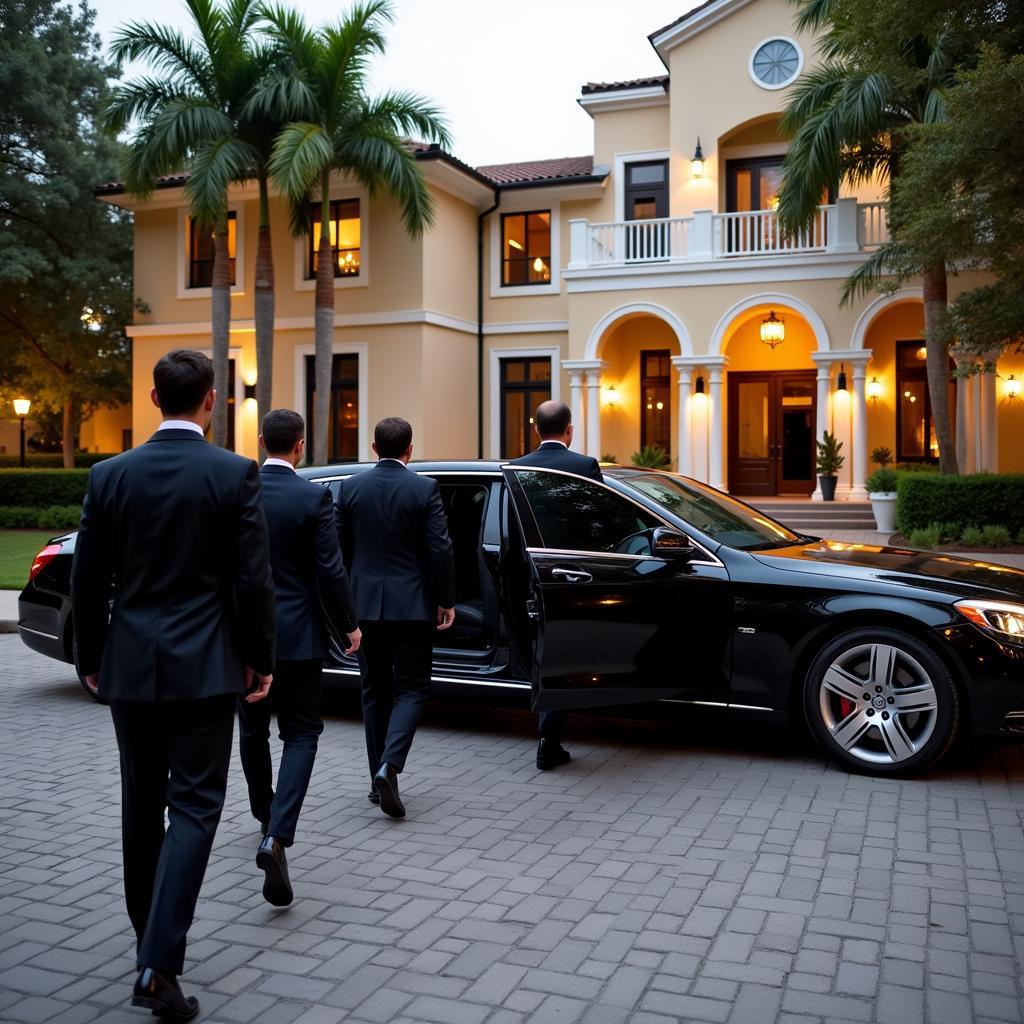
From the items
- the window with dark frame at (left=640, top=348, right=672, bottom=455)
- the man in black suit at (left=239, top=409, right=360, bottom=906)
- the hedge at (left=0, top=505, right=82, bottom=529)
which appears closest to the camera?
the man in black suit at (left=239, top=409, right=360, bottom=906)

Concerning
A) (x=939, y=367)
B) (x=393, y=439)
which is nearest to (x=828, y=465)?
(x=939, y=367)

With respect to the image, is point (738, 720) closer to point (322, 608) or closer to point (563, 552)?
point (563, 552)

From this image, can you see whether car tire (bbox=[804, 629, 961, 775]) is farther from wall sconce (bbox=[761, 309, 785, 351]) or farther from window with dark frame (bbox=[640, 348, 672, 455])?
window with dark frame (bbox=[640, 348, 672, 455])

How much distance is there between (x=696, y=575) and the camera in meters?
6.09

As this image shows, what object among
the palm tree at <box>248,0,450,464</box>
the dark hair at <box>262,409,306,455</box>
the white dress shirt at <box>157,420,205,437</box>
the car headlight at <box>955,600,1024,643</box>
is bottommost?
the car headlight at <box>955,600,1024,643</box>

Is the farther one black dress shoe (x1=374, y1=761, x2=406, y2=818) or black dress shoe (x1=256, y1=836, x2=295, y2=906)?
black dress shoe (x1=374, y1=761, x2=406, y2=818)

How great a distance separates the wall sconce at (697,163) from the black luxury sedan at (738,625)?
19807 mm

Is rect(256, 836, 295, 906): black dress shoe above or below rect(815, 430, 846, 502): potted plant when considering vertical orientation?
below

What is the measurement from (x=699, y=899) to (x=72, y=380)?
33.9 meters

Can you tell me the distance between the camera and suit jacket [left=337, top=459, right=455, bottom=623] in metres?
5.29

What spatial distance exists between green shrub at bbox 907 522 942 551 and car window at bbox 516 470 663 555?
446 inches

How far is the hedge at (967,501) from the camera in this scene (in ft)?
54.8

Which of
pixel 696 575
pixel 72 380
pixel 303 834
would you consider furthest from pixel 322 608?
pixel 72 380


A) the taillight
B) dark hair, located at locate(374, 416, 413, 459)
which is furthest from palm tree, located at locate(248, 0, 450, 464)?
dark hair, located at locate(374, 416, 413, 459)
